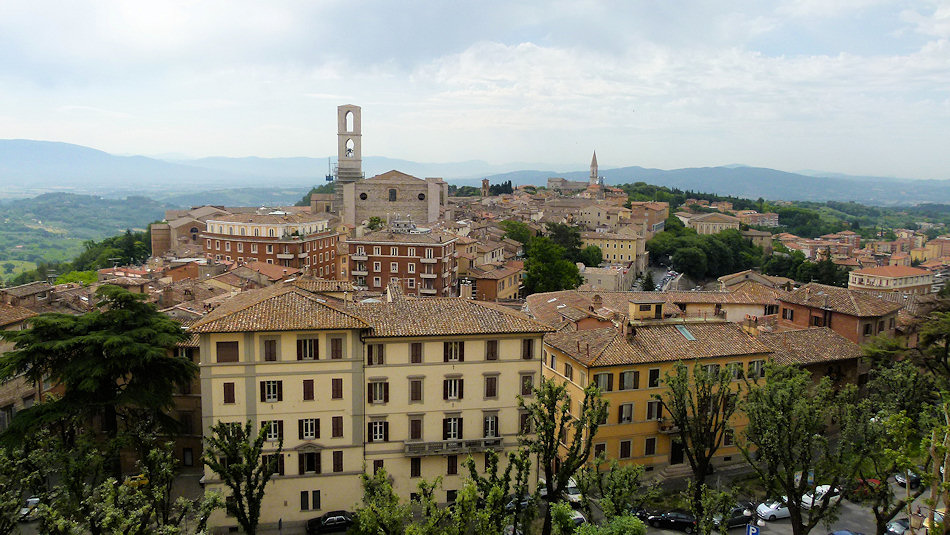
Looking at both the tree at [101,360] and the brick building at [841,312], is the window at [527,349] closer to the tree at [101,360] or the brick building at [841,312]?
the tree at [101,360]

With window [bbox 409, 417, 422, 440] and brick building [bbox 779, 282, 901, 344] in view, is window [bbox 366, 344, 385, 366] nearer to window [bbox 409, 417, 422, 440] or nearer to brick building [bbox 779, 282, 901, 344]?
window [bbox 409, 417, 422, 440]

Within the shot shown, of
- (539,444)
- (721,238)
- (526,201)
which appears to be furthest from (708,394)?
(526,201)

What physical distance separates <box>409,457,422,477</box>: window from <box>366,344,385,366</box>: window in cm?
412

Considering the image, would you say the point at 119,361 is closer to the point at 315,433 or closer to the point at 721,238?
the point at 315,433

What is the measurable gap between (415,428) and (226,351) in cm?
768

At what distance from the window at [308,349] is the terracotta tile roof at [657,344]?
11059 millimetres

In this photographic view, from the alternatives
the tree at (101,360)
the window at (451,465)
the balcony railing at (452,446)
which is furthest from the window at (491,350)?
the tree at (101,360)

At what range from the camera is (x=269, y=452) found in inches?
997

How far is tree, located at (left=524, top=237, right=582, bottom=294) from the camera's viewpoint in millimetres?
65500

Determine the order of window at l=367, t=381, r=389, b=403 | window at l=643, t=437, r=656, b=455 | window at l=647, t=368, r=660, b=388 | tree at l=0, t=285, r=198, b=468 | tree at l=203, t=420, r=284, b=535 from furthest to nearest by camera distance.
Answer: window at l=643, t=437, r=656, b=455 < window at l=647, t=368, r=660, b=388 < window at l=367, t=381, r=389, b=403 < tree at l=0, t=285, r=198, b=468 < tree at l=203, t=420, r=284, b=535

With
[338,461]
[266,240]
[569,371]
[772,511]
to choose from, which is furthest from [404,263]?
[772,511]

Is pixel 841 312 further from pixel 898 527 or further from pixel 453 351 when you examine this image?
pixel 453 351

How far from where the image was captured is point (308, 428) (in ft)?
84.1

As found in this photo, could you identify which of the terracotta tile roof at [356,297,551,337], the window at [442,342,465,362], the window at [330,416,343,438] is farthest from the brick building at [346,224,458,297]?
the window at [330,416,343,438]
